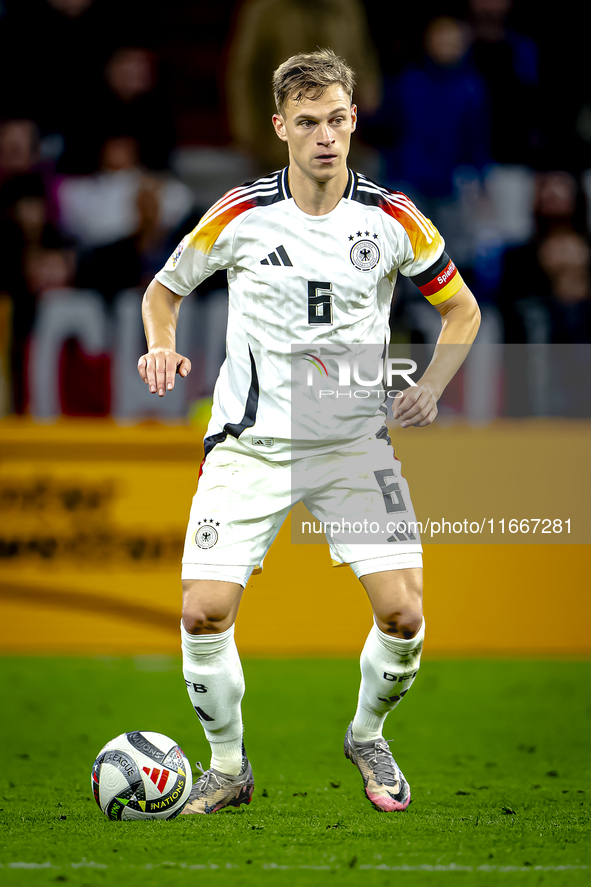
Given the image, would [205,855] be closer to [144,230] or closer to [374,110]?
[144,230]

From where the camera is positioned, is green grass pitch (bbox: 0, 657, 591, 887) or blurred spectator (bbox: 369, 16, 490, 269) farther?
blurred spectator (bbox: 369, 16, 490, 269)

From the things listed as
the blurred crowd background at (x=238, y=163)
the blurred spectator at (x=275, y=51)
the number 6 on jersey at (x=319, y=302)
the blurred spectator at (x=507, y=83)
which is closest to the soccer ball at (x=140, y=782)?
the number 6 on jersey at (x=319, y=302)

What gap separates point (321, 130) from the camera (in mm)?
3854

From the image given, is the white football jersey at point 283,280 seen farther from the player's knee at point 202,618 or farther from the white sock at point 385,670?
the white sock at point 385,670

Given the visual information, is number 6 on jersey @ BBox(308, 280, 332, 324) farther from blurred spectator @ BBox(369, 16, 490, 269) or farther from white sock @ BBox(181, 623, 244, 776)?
blurred spectator @ BBox(369, 16, 490, 269)

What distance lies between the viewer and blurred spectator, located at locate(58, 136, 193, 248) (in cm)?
898

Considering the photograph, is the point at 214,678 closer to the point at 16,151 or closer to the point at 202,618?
the point at 202,618

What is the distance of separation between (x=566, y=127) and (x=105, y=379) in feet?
16.0

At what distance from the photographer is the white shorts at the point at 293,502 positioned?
390 cm

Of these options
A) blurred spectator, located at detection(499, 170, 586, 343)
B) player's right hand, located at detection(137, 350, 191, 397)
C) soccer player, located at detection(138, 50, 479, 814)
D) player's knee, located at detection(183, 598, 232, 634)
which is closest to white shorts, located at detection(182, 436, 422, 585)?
soccer player, located at detection(138, 50, 479, 814)

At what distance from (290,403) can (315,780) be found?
5.36 feet

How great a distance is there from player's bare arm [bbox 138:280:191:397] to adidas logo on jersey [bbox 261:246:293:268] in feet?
1.29

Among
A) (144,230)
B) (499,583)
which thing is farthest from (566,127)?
(499,583)

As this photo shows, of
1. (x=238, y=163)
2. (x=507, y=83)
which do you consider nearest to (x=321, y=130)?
(x=507, y=83)
